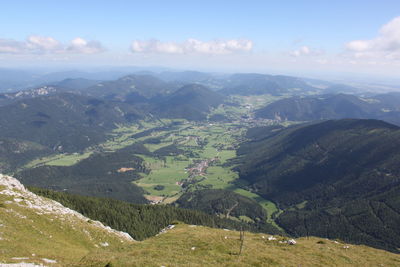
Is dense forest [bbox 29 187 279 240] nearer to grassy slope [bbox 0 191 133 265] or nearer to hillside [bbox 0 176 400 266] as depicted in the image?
grassy slope [bbox 0 191 133 265]

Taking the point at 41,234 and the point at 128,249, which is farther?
the point at 41,234

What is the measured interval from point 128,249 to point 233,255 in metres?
24.6

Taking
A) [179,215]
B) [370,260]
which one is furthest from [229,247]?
[179,215]

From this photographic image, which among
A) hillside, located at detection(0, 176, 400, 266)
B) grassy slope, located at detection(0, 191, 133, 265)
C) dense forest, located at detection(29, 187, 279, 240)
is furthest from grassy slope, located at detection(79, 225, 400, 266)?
dense forest, located at detection(29, 187, 279, 240)

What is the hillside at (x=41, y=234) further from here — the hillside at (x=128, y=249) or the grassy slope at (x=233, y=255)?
the grassy slope at (x=233, y=255)

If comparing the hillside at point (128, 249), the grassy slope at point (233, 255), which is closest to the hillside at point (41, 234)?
the hillside at point (128, 249)

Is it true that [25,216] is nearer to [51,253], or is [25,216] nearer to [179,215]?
[51,253]

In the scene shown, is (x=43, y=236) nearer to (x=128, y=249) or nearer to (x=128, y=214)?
(x=128, y=249)

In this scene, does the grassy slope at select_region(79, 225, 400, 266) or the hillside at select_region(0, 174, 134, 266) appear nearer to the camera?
the grassy slope at select_region(79, 225, 400, 266)

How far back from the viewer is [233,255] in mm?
49562

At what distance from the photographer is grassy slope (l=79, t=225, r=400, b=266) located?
45031 mm

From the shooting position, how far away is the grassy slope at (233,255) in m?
45.0

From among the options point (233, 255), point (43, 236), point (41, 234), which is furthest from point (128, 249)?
point (233, 255)

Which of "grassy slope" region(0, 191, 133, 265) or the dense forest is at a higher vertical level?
"grassy slope" region(0, 191, 133, 265)
